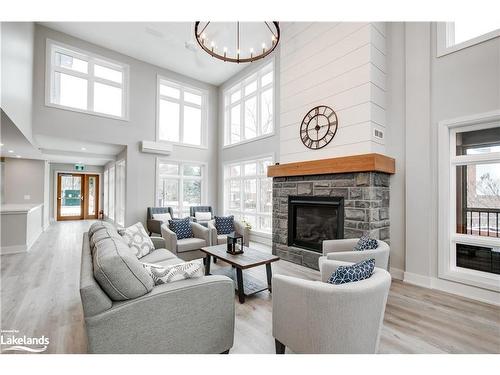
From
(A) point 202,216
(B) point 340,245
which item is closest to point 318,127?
(B) point 340,245

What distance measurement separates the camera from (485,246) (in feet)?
9.21

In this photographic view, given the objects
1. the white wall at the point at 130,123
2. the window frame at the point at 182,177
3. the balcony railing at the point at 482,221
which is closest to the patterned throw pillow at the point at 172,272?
the balcony railing at the point at 482,221

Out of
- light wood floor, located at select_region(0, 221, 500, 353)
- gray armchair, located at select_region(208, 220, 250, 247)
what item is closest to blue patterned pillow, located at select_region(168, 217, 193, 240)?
gray armchair, located at select_region(208, 220, 250, 247)

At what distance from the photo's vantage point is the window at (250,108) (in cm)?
598

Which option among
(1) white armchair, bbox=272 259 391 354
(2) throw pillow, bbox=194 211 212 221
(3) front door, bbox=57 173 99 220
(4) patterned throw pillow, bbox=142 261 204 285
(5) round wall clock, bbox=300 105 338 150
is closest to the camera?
(1) white armchair, bbox=272 259 391 354

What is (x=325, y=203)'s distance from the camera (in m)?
3.75

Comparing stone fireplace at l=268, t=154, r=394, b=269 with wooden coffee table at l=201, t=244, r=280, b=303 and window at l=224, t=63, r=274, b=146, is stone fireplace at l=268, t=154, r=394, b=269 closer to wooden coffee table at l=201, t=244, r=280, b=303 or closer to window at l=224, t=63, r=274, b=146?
wooden coffee table at l=201, t=244, r=280, b=303

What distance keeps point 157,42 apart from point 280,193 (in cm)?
466

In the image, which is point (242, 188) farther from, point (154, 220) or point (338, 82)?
point (338, 82)

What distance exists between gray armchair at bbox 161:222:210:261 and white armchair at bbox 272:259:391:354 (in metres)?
2.67

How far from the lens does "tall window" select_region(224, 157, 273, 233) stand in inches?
232

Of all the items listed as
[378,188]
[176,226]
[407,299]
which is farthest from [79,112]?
[407,299]

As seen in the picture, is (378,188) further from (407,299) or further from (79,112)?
(79,112)

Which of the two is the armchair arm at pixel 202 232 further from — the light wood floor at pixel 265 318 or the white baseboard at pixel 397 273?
the white baseboard at pixel 397 273
